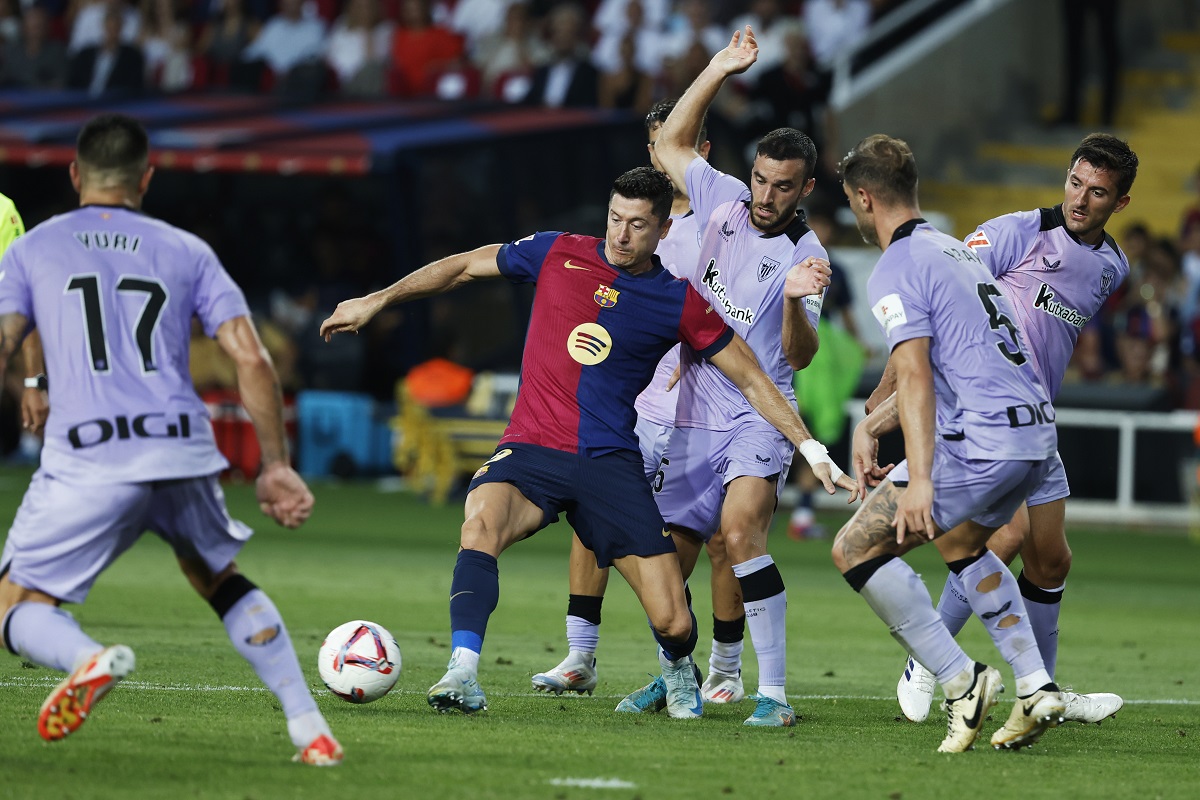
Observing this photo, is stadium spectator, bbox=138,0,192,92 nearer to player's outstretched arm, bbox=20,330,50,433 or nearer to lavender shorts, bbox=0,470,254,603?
player's outstretched arm, bbox=20,330,50,433

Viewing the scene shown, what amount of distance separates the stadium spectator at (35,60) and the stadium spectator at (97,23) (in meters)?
0.23

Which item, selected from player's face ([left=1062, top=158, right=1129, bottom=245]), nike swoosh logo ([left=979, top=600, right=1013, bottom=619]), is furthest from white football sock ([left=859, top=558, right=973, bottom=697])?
player's face ([left=1062, top=158, right=1129, bottom=245])

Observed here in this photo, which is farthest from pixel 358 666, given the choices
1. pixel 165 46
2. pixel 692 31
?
pixel 165 46

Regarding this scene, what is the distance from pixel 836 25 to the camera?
2353 cm

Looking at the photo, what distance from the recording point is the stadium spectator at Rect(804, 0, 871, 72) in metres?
23.5

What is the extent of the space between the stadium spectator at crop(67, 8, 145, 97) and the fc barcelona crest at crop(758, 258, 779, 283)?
1742 centimetres

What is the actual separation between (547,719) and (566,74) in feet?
51.5

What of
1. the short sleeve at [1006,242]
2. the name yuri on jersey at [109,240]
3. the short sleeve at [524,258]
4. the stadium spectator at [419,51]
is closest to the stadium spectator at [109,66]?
the stadium spectator at [419,51]

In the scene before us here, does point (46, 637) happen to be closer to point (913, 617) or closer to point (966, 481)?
point (913, 617)

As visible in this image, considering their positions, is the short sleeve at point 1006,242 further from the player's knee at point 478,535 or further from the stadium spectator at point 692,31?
the stadium spectator at point 692,31

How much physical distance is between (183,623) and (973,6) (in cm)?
1633

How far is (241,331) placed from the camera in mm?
5906

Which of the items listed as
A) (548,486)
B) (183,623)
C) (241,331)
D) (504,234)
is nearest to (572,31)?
(504,234)

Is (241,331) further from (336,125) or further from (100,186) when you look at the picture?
(336,125)
